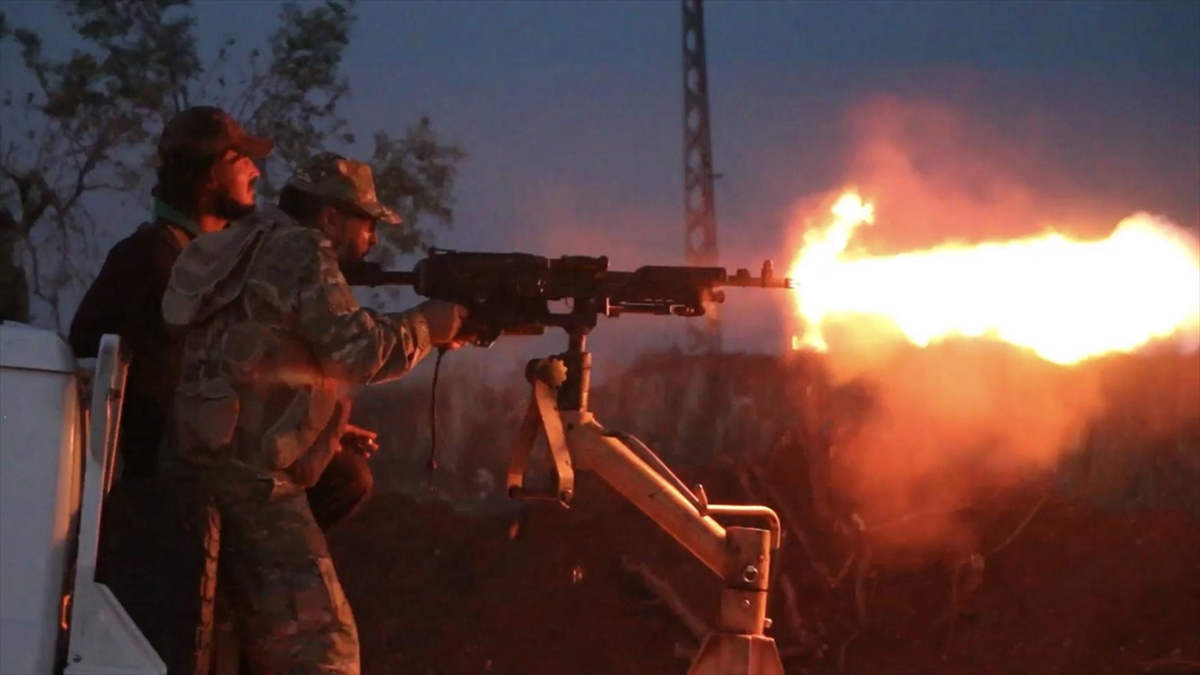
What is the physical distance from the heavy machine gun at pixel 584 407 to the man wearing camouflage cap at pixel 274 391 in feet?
0.90

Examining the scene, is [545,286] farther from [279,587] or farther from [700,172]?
[700,172]

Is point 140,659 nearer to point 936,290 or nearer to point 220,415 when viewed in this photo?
point 220,415

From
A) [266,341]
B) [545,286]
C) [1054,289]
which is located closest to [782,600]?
[1054,289]

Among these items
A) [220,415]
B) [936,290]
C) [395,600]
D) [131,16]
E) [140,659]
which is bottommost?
[395,600]

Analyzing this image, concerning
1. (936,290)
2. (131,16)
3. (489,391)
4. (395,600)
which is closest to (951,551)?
(936,290)

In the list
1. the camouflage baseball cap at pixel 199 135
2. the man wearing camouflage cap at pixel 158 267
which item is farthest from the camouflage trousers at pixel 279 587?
the camouflage baseball cap at pixel 199 135

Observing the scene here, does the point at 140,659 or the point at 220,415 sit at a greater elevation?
the point at 220,415

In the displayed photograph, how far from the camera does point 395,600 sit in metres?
9.47

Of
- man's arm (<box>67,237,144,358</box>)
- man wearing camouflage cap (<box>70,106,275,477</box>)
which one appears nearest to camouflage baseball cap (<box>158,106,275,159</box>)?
man wearing camouflage cap (<box>70,106,275,477</box>)

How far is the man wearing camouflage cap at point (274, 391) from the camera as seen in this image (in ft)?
13.2

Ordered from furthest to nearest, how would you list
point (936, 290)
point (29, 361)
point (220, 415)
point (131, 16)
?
point (131, 16) < point (936, 290) < point (220, 415) < point (29, 361)

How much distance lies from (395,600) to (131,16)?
5585 millimetres

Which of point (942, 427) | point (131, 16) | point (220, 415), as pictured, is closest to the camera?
point (220, 415)

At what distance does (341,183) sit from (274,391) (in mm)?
681
